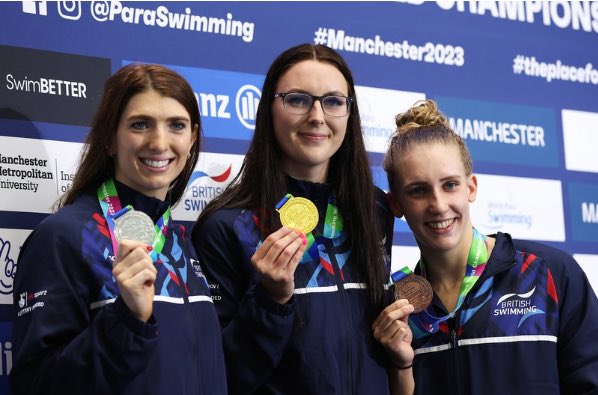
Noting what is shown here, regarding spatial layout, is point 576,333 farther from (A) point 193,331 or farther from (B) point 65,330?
(B) point 65,330

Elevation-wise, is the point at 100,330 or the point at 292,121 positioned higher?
the point at 292,121

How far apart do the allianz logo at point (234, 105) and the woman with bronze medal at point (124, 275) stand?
2.33ft

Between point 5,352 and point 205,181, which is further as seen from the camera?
point 205,181

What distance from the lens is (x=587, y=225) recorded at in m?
4.44

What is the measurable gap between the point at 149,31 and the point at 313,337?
55.5 inches

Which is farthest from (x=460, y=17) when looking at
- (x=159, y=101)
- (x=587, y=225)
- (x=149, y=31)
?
(x=159, y=101)

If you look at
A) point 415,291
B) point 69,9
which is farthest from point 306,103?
point 69,9

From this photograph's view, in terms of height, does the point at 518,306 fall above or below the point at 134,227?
below

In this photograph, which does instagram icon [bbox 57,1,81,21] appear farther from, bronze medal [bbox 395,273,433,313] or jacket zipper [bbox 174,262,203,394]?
bronze medal [bbox 395,273,433,313]

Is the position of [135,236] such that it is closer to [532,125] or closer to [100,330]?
[100,330]

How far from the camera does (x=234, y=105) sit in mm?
3529

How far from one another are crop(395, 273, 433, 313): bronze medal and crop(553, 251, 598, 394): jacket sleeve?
0.44 m

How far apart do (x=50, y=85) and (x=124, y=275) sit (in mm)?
1211

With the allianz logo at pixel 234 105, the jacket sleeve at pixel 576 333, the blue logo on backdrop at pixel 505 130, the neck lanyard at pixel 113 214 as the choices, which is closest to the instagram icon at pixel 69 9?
the allianz logo at pixel 234 105
